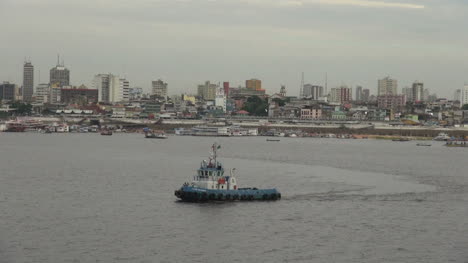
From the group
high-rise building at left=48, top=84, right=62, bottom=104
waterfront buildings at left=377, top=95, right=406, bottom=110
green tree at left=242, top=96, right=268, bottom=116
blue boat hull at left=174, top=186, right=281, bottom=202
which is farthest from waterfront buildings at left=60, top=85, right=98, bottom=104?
blue boat hull at left=174, top=186, right=281, bottom=202

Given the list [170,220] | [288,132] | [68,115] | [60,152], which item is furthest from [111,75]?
[170,220]

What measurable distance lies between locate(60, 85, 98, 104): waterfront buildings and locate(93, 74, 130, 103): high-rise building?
1488 mm

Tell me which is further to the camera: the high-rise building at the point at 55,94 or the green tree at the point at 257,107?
the high-rise building at the point at 55,94

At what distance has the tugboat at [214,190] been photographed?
2992 cm

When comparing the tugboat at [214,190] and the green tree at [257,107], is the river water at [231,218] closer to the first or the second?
the tugboat at [214,190]

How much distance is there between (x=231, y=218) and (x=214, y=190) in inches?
126

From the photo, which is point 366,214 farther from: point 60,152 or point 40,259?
point 60,152

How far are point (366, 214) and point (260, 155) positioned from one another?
107ft

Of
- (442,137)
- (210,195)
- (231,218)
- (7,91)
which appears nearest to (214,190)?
(210,195)

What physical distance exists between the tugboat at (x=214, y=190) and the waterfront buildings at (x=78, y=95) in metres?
147

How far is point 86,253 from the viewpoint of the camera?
842 inches

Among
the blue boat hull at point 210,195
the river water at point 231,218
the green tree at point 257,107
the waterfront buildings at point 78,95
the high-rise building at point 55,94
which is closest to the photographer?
the river water at point 231,218

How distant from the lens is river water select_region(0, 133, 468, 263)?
22.0m

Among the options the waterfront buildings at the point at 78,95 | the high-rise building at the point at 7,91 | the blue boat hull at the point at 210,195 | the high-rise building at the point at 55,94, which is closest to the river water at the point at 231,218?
the blue boat hull at the point at 210,195
